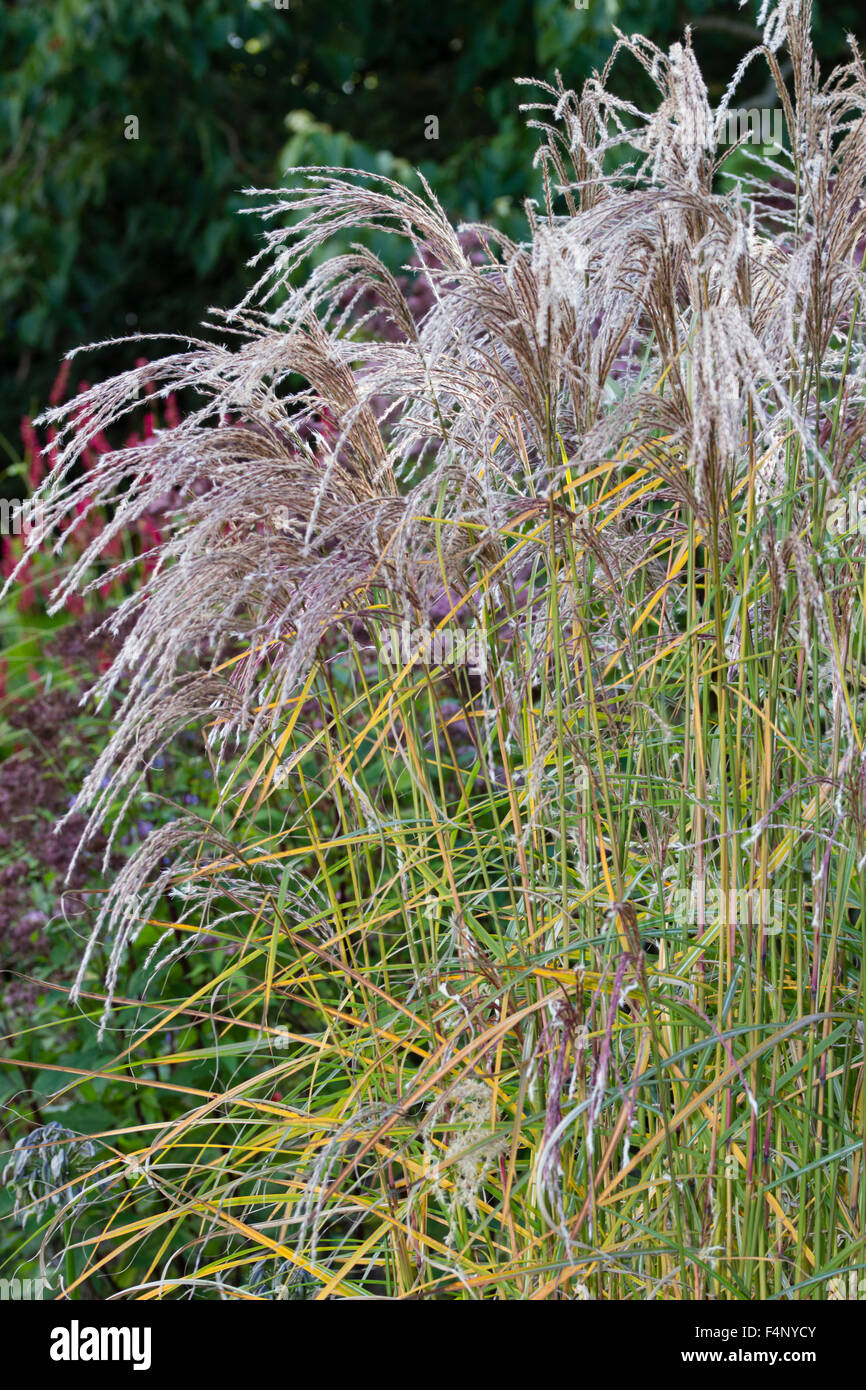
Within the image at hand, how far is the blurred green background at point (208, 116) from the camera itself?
6816mm

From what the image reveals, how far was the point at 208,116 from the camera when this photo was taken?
775cm

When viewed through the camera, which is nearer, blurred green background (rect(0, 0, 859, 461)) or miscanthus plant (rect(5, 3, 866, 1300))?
miscanthus plant (rect(5, 3, 866, 1300))

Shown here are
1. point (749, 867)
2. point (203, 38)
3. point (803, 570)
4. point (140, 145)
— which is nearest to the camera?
point (803, 570)

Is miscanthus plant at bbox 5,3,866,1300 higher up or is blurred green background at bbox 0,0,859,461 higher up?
blurred green background at bbox 0,0,859,461

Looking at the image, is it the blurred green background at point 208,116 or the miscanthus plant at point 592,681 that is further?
the blurred green background at point 208,116

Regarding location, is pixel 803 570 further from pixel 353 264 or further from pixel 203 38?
pixel 203 38

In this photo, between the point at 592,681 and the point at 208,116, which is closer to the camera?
the point at 592,681

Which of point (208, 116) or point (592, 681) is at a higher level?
point (208, 116)

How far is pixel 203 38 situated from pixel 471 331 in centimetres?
669

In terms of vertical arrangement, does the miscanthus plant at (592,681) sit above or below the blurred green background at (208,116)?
below

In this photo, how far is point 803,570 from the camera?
125 cm

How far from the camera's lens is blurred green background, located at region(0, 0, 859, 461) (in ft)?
22.4

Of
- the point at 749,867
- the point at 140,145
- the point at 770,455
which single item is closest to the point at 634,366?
the point at 770,455
